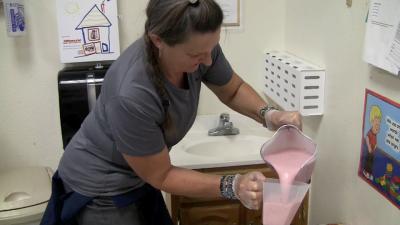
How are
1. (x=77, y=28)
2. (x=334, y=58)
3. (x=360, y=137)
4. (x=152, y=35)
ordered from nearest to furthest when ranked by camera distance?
(x=152, y=35) < (x=360, y=137) < (x=334, y=58) < (x=77, y=28)

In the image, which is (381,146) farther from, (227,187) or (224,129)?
(224,129)

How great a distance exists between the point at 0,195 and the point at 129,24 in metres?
0.92

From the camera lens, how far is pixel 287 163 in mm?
1147

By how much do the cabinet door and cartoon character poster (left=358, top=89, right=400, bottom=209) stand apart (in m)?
0.60

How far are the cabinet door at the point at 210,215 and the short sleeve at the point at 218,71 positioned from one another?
0.60m

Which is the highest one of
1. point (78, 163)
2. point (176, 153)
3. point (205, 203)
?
point (78, 163)

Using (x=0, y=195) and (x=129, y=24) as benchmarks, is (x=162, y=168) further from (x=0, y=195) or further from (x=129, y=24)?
(x=129, y=24)

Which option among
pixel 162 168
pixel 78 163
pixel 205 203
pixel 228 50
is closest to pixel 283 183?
pixel 162 168

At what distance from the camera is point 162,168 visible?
3.57 ft

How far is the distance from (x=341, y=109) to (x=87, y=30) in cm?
114

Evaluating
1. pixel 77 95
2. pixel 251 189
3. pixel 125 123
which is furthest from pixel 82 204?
pixel 77 95

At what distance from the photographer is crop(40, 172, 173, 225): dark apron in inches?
48.5

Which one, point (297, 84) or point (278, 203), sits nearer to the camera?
point (278, 203)

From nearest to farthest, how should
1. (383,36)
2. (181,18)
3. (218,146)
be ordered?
(181,18), (383,36), (218,146)
